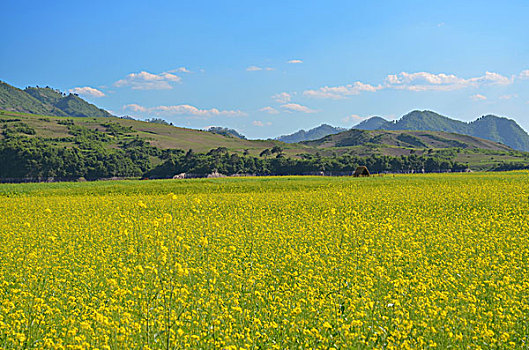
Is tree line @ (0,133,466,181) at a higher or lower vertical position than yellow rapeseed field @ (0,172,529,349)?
higher

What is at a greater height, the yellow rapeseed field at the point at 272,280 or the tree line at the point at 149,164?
the tree line at the point at 149,164

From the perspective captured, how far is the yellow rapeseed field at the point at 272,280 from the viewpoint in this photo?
22.4 feet

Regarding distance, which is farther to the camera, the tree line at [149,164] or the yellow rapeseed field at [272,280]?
the tree line at [149,164]

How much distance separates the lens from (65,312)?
28.3 ft

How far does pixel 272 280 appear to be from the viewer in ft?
34.4

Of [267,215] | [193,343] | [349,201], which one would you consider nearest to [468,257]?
[193,343]

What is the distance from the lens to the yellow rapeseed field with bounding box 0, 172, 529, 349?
22.4ft

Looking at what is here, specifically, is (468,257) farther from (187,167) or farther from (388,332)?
(187,167)

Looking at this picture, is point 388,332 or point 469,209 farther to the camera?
point 469,209

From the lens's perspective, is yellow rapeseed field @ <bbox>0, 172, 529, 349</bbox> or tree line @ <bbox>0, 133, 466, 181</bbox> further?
tree line @ <bbox>0, 133, 466, 181</bbox>

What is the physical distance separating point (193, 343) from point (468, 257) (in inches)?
381

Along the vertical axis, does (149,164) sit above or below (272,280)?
above

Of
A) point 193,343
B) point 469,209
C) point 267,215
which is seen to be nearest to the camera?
point 193,343

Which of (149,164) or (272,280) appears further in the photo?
(149,164)
